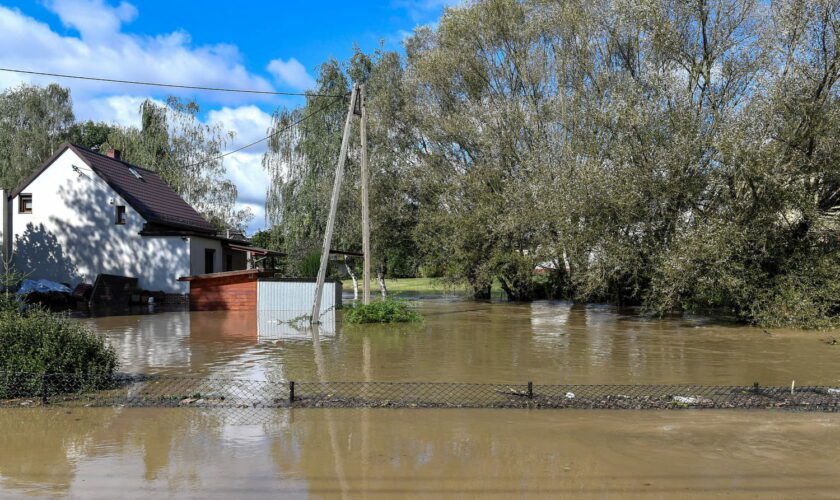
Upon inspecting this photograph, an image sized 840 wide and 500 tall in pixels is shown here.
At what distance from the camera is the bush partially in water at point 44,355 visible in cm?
861

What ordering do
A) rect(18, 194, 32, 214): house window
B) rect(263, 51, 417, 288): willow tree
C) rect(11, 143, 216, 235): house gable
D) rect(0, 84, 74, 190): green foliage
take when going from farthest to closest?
rect(0, 84, 74, 190): green foliage < rect(263, 51, 417, 288): willow tree < rect(18, 194, 32, 214): house window < rect(11, 143, 216, 235): house gable

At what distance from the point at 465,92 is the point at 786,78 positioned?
1735 cm

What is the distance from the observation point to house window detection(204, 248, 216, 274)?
100.0 feet

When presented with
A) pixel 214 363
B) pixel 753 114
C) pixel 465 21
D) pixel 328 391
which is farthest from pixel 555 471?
pixel 465 21

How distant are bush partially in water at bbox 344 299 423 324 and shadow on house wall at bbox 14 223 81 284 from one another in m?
16.0

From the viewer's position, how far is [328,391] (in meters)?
9.41

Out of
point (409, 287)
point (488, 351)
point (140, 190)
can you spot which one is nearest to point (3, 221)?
point (140, 190)

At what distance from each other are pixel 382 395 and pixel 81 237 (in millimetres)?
25356

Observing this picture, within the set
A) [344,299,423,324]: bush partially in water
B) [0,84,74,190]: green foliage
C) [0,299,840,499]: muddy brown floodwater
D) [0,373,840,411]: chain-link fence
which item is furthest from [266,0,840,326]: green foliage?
[0,84,74,190]: green foliage

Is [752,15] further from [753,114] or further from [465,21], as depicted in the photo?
[465,21]

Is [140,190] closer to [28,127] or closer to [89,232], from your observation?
[89,232]

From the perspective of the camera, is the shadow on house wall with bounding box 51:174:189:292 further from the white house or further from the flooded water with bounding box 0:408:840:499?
the flooded water with bounding box 0:408:840:499

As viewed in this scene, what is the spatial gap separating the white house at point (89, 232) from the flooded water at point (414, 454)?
71.0ft

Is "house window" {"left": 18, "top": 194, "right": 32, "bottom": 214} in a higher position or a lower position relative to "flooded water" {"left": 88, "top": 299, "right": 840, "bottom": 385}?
higher
